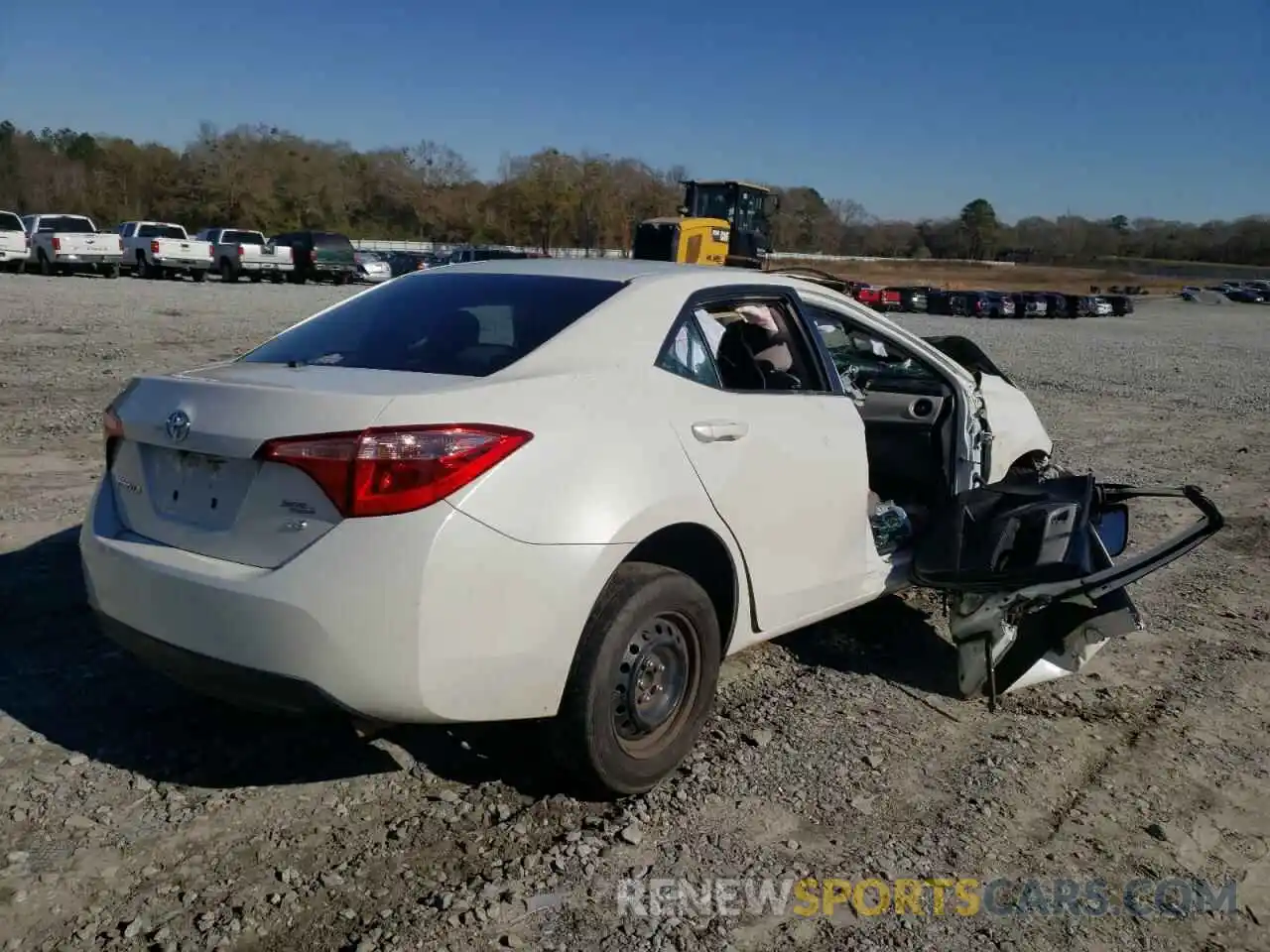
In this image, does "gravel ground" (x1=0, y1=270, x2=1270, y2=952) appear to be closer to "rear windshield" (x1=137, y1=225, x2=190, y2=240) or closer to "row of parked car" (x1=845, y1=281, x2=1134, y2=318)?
"rear windshield" (x1=137, y1=225, x2=190, y2=240)

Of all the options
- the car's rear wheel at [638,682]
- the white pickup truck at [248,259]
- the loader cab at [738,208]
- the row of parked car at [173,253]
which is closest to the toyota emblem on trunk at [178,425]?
the car's rear wheel at [638,682]

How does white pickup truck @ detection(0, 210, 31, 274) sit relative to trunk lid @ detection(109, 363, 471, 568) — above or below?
below

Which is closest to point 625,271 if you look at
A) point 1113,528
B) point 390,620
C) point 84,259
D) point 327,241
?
point 390,620

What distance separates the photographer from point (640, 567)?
330 cm

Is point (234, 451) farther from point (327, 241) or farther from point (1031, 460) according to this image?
point (327, 241)

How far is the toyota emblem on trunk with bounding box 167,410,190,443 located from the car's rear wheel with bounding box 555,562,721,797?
1302mm

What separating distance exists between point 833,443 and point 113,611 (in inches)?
102

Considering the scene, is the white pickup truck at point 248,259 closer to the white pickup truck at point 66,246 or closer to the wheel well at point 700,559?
the white pickup truck at point 66,246

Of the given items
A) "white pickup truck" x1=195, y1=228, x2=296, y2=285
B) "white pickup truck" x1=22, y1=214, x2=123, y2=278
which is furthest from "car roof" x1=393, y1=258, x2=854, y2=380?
"white pickup truck" x1=195, y1=228, x2=296, y2=285

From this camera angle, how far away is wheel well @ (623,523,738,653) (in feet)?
11.1

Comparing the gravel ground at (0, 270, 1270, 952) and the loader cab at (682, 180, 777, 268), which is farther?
the loader cab at (682, 180, 777, 268)

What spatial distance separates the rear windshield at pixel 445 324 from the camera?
11.1 ft

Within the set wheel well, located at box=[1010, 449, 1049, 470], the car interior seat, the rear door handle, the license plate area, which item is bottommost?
wheel well, located at box=[1010, 449, 1049, 470]

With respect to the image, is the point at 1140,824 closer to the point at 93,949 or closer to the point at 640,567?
the point at 640,567
